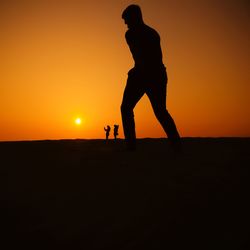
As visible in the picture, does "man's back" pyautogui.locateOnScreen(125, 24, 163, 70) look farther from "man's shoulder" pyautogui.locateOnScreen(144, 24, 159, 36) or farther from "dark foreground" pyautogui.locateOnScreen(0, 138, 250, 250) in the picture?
"dark foreground" pyautogui.locateOnScreen(0, 138, 250, 250)

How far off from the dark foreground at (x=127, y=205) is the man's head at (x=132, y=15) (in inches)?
84.0

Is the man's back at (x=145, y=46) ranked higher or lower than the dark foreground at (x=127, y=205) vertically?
higher

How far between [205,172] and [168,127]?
180 centimetres

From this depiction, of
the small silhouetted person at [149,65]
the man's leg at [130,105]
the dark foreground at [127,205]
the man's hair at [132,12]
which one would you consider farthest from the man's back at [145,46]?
the dark foreground at [127,205]

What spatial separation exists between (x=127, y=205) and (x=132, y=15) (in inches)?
137

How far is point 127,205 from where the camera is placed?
2301 millimetres

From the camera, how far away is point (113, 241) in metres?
1.73

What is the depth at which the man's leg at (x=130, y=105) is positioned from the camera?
5359 millimetres

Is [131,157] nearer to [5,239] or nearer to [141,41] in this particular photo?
[141,41]

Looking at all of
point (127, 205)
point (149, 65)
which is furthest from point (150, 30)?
point (127, 205)

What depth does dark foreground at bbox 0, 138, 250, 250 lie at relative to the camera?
174cm

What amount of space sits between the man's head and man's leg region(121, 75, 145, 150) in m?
0.71

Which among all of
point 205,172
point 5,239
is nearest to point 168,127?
point 205,172

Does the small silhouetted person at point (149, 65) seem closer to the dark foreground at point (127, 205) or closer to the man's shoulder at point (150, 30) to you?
the man's shoulder at point (150, 30)
